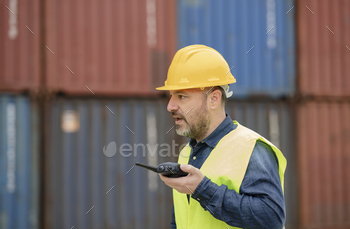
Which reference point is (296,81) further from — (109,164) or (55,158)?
(55,158)

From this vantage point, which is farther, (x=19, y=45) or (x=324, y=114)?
(x=324, y=114)

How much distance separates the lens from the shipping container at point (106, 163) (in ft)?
18.8

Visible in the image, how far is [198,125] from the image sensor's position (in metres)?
2.04

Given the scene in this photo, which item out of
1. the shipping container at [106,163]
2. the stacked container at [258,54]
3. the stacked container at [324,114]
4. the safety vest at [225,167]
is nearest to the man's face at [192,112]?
the safety vest at [225,167]

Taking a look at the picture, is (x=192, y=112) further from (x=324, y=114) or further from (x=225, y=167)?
(x=324, y=114)

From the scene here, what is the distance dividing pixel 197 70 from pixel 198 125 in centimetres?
35

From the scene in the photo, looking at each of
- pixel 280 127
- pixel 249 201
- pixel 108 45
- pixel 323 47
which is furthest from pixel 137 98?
pixel 249 201

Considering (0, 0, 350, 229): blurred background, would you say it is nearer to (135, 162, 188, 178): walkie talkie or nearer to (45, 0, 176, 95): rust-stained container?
(45, 0, 176, 95): rust-stained container

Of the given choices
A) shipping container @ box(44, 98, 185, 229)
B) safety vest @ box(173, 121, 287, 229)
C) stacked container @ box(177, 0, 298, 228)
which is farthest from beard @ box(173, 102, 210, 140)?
stacked container @ box(177, 0, 298, 228)

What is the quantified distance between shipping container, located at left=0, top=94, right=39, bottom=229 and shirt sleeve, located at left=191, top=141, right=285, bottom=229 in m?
4.81

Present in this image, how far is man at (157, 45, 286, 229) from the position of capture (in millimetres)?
1610

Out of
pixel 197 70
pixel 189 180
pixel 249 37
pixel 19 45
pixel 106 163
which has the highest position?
pixel 249 37

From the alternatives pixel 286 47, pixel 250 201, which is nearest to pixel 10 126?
pixel 250 201

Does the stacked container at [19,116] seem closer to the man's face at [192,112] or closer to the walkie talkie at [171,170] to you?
the man's face at [192,112]
